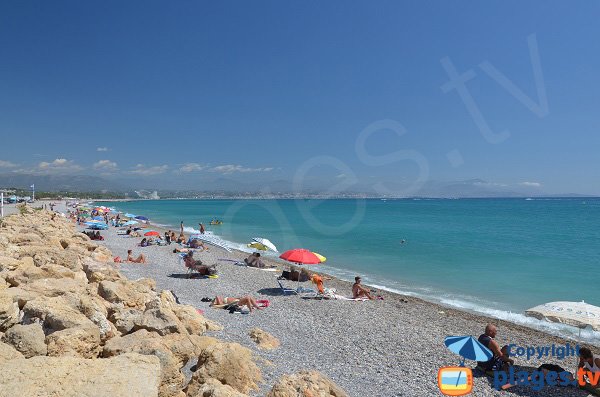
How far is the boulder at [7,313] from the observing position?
4859 mm

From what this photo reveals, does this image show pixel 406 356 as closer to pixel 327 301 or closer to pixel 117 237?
pixel 327 301

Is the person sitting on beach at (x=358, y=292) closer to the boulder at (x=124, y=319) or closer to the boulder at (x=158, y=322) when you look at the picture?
the boulder at (x=158, y=322)

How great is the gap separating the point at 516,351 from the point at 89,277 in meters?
10.9

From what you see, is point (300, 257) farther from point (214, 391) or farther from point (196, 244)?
point (196, 244)

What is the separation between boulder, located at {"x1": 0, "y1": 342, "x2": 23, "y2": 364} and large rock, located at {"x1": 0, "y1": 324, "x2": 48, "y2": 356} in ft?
0.81

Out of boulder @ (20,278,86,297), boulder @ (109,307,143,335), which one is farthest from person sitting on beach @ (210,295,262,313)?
boulder @ (109,307,143,335)

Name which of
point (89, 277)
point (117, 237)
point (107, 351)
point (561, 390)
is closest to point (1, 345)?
point (107, 351)

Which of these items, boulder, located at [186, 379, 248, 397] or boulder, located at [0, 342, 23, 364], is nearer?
boulder, located at [0, 342, 23, 364]

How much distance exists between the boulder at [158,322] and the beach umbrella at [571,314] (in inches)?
314

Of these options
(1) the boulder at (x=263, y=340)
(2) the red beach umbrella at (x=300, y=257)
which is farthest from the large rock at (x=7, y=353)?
(2) the red beach umbrella at (x=300, y=257)

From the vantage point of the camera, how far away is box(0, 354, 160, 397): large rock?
3.29m

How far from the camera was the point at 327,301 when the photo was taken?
44.7 ft

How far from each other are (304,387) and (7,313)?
3924mm

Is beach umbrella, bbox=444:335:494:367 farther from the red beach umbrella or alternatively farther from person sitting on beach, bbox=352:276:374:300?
the red beach umbrella
